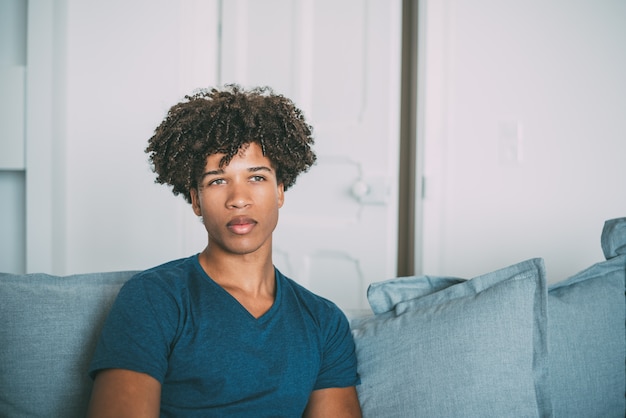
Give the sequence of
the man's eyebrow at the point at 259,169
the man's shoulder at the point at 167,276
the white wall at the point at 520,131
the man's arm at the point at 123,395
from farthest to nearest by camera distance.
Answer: the white wall at the point at 520,131 < the man's eyebrow at the point at 259,169 < the man's shoulder at the point at 167,276 < the man's arm at the point at 123,395

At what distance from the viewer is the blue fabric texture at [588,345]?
115cm

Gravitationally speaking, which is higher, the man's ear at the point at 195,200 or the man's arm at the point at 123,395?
the man's ear at the point at 195,200

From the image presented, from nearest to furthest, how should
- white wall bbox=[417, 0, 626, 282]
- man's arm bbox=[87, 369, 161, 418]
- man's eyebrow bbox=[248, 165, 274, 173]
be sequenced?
man's arm bbox=[87, 369, 161, 418] < man's eyebrow bbox=[248, 165, 274, 173] < white wall bbox=[417, 0, 626, 282]

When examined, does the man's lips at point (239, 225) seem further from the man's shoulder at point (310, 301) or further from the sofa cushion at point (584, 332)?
the sofa cushion at point (584, 332)

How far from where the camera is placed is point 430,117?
6.81ft

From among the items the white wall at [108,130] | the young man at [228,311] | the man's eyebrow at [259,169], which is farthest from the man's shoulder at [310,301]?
the white wall at [108,130]

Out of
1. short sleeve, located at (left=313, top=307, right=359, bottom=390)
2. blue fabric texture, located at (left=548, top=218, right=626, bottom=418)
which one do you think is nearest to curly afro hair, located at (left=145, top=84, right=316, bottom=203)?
short sleeve, located at (left=313, top=307, right=359, bottom=390)

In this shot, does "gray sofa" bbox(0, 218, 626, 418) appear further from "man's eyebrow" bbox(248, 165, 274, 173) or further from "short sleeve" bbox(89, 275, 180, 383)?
"man's eyebrow" bbox(248, 165, 274, 173)

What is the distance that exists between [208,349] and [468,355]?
18.7 inches

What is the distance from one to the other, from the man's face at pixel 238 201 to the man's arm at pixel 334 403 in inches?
12.6

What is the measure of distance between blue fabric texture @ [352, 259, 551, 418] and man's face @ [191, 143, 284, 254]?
32 cm

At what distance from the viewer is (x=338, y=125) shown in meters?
2.13

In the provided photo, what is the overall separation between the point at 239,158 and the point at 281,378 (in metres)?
0.43

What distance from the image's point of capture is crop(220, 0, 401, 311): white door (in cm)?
207
